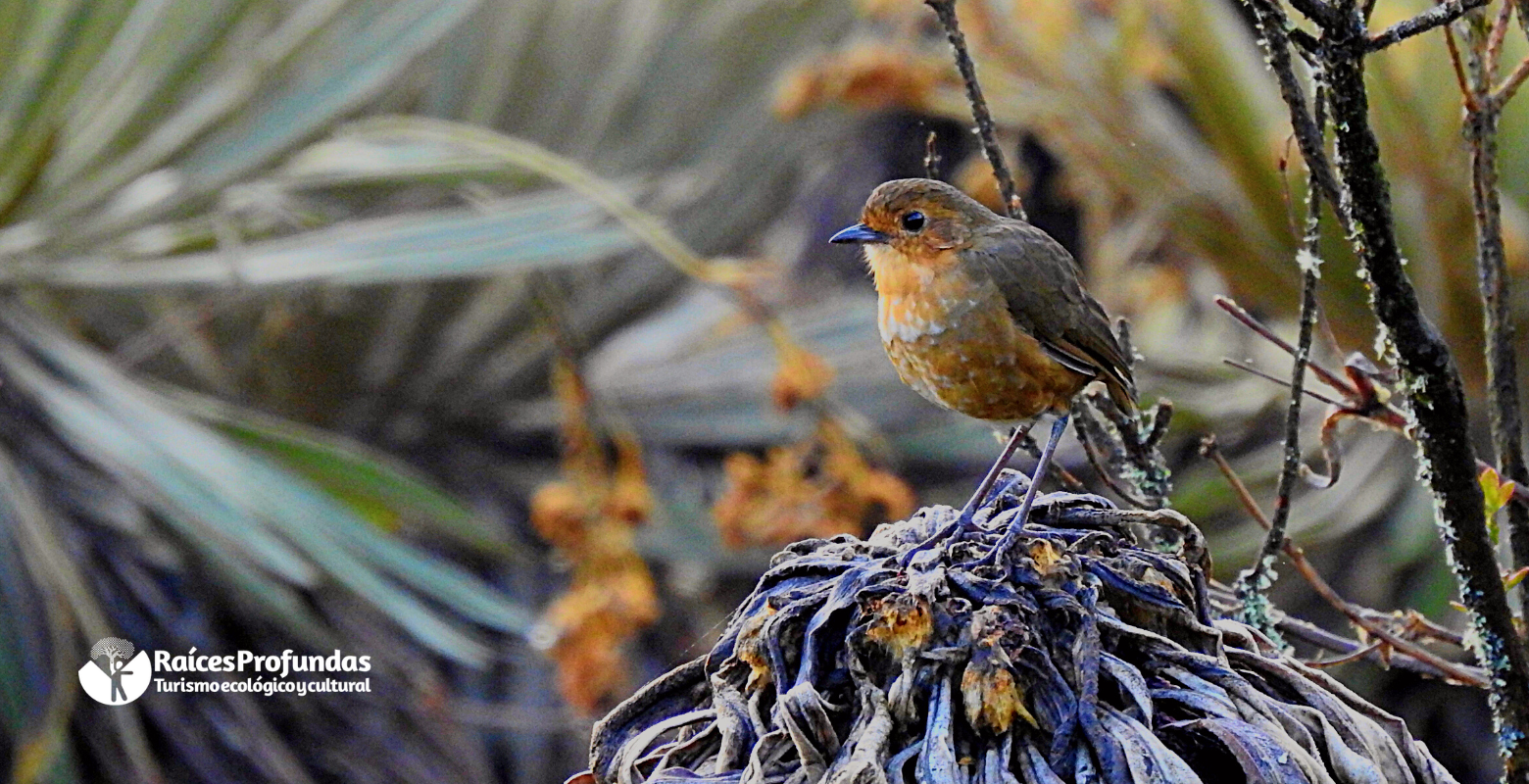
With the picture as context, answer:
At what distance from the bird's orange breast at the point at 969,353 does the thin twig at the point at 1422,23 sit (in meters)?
0.70

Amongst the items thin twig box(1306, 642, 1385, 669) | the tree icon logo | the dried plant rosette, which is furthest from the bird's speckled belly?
the tree icon logo

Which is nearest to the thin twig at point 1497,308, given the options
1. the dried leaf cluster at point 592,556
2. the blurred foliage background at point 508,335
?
the blurred foliage background at point 508,335

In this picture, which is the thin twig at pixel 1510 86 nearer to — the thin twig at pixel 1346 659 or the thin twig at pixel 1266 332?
the thin twig at pixel 1266 332

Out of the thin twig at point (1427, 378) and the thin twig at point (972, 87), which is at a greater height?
the thin twig at point (972, 87)

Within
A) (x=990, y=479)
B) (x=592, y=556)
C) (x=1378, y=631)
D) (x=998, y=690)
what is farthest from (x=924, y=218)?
(x=592, y=556)

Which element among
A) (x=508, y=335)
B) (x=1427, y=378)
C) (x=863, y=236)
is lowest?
(x=1427, y=378)

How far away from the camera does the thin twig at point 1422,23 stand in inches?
47.6

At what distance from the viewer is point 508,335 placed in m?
5.13

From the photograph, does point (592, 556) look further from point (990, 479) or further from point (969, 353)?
point (990, 479)

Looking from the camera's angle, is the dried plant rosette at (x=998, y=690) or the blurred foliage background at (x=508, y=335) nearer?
the dried plant rosette at (x=998, y=690)

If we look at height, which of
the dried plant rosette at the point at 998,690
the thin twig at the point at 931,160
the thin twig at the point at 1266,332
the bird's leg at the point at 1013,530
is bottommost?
the dried plant rosette at the point at 998,690

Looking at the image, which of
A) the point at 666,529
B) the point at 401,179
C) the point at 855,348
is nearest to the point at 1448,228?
the point at 855,348

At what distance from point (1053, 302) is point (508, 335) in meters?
3.38

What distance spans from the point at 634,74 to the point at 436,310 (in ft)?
3.34
